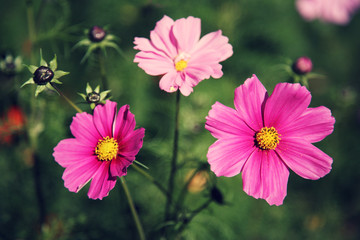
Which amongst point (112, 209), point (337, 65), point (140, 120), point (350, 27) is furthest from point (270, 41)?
point (112, 209)

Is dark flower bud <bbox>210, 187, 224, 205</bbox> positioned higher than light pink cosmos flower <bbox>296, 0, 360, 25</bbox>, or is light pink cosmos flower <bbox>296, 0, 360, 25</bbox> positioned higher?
light pink cosmos flower <bbox>296, 0, 360, 25</bbox>

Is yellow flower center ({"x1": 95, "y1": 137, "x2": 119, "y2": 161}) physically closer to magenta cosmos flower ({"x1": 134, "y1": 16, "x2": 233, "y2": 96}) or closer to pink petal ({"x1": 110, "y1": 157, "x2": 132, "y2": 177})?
pink petal ({"x1": 110, "y1": 157, "x2": 132, "y2": 177})

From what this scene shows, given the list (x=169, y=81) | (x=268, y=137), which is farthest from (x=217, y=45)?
(x=268, y=137)

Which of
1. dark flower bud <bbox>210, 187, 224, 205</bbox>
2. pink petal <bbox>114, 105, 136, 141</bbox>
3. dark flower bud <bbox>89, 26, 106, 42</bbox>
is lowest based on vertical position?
dark flower bud <bbox>210, 187, 224, 205</bbox>

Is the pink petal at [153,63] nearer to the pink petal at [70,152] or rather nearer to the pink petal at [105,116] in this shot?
the pink petal at [105,116]

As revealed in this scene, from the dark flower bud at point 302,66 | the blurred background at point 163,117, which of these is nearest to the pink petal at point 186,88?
the dark flower bud at point 302,66

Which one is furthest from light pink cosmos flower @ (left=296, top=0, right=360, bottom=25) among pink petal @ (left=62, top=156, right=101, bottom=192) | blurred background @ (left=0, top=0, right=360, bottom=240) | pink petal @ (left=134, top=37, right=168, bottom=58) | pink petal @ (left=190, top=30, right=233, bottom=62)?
pink petal @ (left=62, top=156, right=101, bottom=192)

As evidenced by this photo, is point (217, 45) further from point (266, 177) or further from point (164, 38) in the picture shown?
point (266, 177)
